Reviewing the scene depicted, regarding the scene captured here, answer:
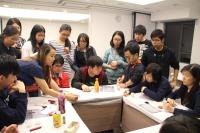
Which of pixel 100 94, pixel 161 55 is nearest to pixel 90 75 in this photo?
pixel 100 94

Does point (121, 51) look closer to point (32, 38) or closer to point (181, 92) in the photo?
point (181, 92)

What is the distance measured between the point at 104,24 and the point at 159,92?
13.7 ft

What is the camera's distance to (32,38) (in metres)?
2.69

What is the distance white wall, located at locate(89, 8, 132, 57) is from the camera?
577cm

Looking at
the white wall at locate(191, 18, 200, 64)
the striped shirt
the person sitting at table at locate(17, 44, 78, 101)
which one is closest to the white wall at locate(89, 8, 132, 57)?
the white wall at locate(191, 18, 200, 64)

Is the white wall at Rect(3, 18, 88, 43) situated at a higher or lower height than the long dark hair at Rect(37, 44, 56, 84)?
higher

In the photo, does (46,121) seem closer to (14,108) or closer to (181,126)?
(14,108)

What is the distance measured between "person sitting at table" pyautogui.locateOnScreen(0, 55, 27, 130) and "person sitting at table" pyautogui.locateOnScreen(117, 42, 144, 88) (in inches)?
58.0

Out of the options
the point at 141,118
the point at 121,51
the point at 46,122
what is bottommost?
the point at 141,118

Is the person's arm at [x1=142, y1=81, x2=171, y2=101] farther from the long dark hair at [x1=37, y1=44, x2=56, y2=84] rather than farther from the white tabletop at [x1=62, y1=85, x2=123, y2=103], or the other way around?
the long dark hair at [x1=37, y1=44, x2=56, y2=84]

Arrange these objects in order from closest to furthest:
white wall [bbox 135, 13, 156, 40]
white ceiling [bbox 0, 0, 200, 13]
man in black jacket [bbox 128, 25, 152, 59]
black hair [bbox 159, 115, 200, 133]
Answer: black hair [bbox 159, 115, 200, 133], man in black jacket [bbox 128, 25, 152, 59], white ceiling [bbox 0, 0, 200, 13], white wall [bbox 135, 13, 156, 40]

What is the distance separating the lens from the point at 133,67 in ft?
8.37

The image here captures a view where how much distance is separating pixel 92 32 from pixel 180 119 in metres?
5.16

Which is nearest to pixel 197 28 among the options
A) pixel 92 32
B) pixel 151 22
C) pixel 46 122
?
pixel 151 22
